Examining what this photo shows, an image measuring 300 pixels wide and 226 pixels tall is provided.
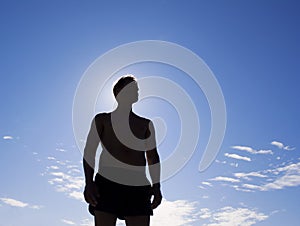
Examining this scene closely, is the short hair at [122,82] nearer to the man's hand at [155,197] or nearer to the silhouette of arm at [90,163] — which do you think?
the silhouette of arm at [90,163]

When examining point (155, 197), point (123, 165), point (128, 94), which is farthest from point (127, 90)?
point (155, 197)

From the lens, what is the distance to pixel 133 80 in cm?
555

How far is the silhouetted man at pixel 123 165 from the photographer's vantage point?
504 cm

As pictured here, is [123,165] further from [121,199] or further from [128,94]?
[128,94]

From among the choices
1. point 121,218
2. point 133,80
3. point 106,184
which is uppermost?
point 133,80

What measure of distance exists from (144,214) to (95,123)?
1.16 metres

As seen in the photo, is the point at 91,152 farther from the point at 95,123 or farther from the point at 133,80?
the point at 133,80

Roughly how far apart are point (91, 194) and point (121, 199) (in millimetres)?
328

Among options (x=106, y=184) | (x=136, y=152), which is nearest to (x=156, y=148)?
(x=136, y=152)

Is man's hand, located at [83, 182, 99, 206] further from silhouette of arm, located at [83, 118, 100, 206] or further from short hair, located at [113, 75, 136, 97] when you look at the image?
short hair, located at [113, 75, 136, 97]

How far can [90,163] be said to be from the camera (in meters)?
5.21

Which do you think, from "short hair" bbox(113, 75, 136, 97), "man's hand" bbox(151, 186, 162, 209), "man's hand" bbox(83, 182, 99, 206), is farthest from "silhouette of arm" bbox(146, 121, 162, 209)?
"man's hand" bbox(83, 182, 99, 206)

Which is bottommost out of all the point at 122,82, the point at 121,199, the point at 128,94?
the point at 121,199

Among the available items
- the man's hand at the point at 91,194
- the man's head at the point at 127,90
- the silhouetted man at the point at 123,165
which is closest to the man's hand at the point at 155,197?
the silhouetted man at the point at 123,165
